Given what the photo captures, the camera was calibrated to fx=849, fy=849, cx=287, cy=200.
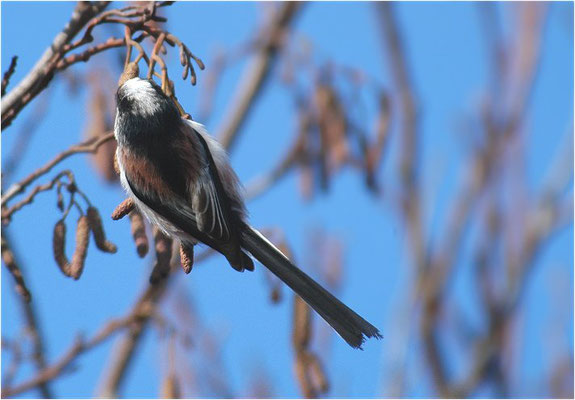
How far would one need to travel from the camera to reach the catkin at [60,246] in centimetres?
213

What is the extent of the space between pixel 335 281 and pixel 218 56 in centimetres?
138

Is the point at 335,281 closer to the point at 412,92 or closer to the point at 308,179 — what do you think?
the point at 308,179

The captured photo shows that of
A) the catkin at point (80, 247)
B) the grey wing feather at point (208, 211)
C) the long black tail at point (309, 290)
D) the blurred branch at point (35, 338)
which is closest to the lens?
the catkin at point (80, 247)

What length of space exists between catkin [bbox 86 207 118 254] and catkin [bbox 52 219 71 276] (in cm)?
9

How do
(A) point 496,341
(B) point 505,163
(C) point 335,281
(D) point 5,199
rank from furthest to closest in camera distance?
(B) point 505,163, (A) point 496,341, (C) point 335,281, (D) point 5,199

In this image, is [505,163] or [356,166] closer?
[356,166]

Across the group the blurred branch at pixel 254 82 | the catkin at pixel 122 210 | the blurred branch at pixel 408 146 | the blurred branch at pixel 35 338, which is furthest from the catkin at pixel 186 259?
the blurred branch at pixel 408 146

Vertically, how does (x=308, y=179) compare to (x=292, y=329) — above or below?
above

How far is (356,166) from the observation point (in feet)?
9.89

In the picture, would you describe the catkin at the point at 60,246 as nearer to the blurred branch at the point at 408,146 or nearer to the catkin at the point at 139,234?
the catkin at the point at 139,234

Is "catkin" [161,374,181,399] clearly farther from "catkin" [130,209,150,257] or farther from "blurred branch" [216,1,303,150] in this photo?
"blurred branch" [216,1,303,150]

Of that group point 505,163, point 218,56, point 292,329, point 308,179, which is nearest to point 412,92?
point 505,163

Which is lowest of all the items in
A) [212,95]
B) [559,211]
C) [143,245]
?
[143,245]

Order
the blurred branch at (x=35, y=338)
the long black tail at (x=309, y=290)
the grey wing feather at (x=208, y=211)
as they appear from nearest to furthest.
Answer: the grey wing feather at (x=208, y=211), the long black tail at (x=309, y=290), the blurred branch at (x=35, y=338)
